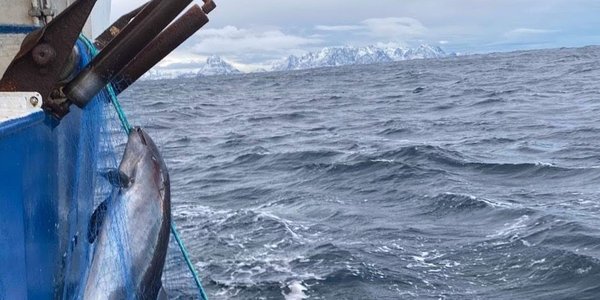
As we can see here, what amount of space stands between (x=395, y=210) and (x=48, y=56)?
11097 millimetres

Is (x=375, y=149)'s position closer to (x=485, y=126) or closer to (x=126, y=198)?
(x=485, y=126)

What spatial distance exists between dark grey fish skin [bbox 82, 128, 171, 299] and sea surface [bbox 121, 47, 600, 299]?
112 centimetres

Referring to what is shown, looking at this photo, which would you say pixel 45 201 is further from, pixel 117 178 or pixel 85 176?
pixel 85 176

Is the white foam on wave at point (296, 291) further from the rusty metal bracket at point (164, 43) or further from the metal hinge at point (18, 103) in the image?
the metal hinge at point (18, 103)

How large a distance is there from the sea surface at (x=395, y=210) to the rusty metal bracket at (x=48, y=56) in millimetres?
1744

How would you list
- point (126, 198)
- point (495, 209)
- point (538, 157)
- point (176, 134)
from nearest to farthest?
point (126, 198) → point (495, 209) → point (538, 157) → point (176, 134)

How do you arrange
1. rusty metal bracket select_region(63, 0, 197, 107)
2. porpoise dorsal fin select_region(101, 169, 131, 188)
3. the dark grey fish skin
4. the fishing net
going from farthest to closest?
the fishing net < porpoise dorsal fin select_region(101, 169, 131, 188) < the dark grey fish skin < rusty metal bracket select_region(63, 0, 197, 107)

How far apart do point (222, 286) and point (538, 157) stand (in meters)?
12.0

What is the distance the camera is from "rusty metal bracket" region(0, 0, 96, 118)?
3688 mm

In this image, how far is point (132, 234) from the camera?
169 inches

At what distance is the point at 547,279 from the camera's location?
9.91 m

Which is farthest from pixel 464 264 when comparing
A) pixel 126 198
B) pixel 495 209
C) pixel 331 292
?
pixel 126 198

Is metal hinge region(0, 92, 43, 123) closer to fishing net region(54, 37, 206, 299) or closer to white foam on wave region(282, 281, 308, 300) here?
fishing net region(54, 37, 206, 299)

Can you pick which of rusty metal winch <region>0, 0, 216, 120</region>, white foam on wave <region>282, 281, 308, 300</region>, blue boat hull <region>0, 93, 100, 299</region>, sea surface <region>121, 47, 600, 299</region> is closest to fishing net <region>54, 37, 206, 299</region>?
blue boat hull <region>0, 93, 100, 299</region>
